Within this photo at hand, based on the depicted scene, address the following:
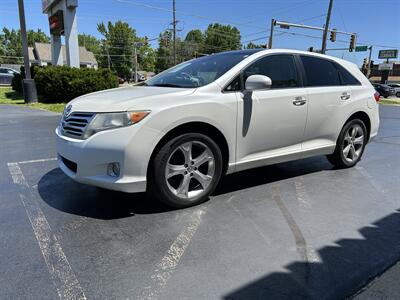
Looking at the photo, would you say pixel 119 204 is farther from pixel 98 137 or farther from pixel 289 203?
pixel 289 203

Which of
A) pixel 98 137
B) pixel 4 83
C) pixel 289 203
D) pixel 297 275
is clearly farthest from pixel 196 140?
pixel 4 83

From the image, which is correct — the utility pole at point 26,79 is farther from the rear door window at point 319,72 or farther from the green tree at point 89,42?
the green tree at point 89,42

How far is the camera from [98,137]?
10.2ft

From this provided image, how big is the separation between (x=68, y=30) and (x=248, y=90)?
15580 mm

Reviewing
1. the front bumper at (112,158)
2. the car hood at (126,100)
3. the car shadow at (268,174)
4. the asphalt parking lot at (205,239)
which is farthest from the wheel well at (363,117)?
the front bumper at (112,158)

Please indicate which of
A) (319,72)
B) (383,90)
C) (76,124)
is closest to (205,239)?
(76,124)

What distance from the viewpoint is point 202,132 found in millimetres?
3605

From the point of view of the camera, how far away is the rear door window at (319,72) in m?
4.50

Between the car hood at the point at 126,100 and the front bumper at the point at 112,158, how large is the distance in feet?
0.77

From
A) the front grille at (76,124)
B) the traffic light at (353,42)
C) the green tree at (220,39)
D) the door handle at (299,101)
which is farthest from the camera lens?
the green tree at (220,39)

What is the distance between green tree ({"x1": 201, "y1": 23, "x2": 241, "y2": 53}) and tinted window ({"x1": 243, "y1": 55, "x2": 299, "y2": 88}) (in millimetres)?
86384

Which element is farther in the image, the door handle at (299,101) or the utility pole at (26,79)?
the utility pole at (26,79)

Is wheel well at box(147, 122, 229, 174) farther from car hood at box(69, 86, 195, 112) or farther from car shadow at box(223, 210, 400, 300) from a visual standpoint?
car shadow at box(223, 210, 400, 300)

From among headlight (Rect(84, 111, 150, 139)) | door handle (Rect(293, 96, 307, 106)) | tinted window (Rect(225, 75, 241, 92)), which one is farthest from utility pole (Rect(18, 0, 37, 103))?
door handle (Rect(293, 96, 307, 106))
